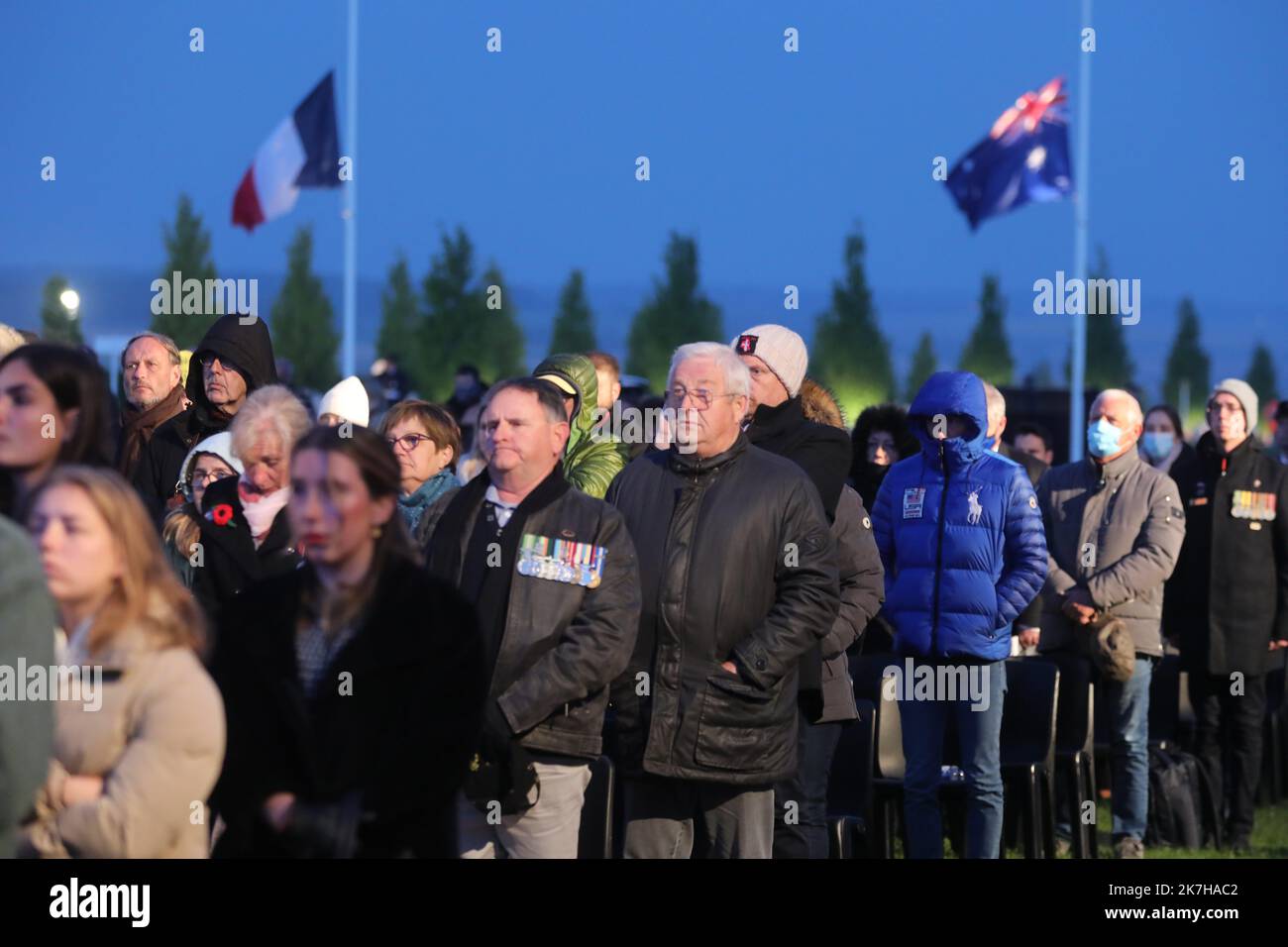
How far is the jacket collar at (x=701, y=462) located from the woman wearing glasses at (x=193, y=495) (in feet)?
5.01

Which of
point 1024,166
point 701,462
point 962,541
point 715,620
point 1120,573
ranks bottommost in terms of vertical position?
point 715,620

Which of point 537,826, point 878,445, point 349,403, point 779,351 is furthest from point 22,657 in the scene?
point 878,445

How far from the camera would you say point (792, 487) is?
6.63 metres

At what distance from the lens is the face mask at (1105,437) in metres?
10.1

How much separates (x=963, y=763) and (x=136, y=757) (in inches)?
186

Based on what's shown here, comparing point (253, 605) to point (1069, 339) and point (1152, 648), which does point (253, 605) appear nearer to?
point (1152, 648)

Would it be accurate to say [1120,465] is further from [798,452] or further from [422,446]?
[422,446]

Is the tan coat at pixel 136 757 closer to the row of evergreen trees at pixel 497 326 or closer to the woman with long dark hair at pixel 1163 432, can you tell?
the woman with long dark hair at pixel 1163 432

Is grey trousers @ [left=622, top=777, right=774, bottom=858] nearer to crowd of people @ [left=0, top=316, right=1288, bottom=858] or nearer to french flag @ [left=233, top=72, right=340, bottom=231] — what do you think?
crowd of people @ [left=0, top=316, right=1288, bottom=858]

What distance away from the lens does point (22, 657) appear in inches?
153

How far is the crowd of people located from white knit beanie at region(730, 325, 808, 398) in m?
0.01

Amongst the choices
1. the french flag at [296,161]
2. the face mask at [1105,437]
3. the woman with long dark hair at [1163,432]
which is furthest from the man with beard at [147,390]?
the french flag at [296,161]

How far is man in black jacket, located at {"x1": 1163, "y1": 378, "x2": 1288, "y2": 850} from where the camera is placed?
10836 millimetres
